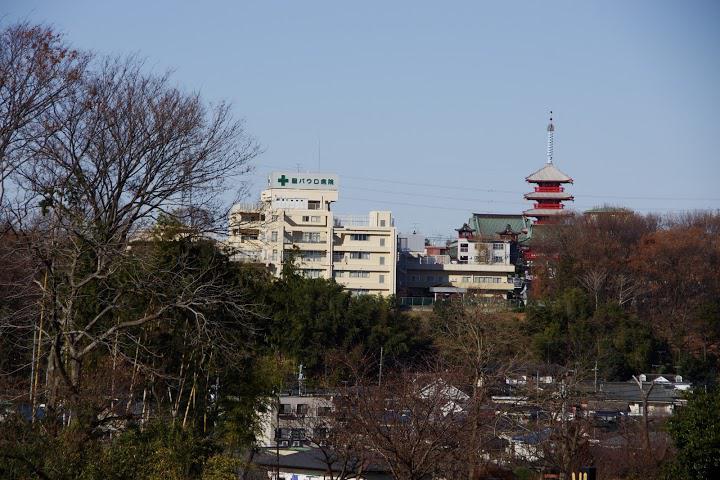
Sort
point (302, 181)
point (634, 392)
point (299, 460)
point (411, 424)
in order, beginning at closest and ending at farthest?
point (411, 424), point (299, 460), point (634, 392), point (302, 181)

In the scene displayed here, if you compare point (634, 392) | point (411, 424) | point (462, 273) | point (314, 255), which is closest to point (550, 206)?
point (462, 273)

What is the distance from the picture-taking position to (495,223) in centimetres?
6612

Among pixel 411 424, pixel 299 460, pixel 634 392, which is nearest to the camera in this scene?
pixel 411 424

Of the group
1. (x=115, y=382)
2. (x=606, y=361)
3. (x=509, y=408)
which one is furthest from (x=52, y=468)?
(x=606, y=361)

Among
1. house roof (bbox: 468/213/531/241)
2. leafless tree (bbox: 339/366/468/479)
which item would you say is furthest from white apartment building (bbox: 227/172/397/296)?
leafless tree (bbox: 339/366/468/479)

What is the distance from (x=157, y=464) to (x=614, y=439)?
47.4 feet

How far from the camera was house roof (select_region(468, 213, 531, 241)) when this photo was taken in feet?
214

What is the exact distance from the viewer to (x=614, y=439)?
24.3 meters

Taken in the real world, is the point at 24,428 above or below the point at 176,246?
below

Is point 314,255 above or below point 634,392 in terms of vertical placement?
above

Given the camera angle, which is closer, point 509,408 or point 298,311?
point 509,408

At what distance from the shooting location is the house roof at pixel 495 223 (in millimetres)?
65300

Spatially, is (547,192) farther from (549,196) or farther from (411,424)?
(411,424)

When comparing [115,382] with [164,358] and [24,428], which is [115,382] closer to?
[164,358]
